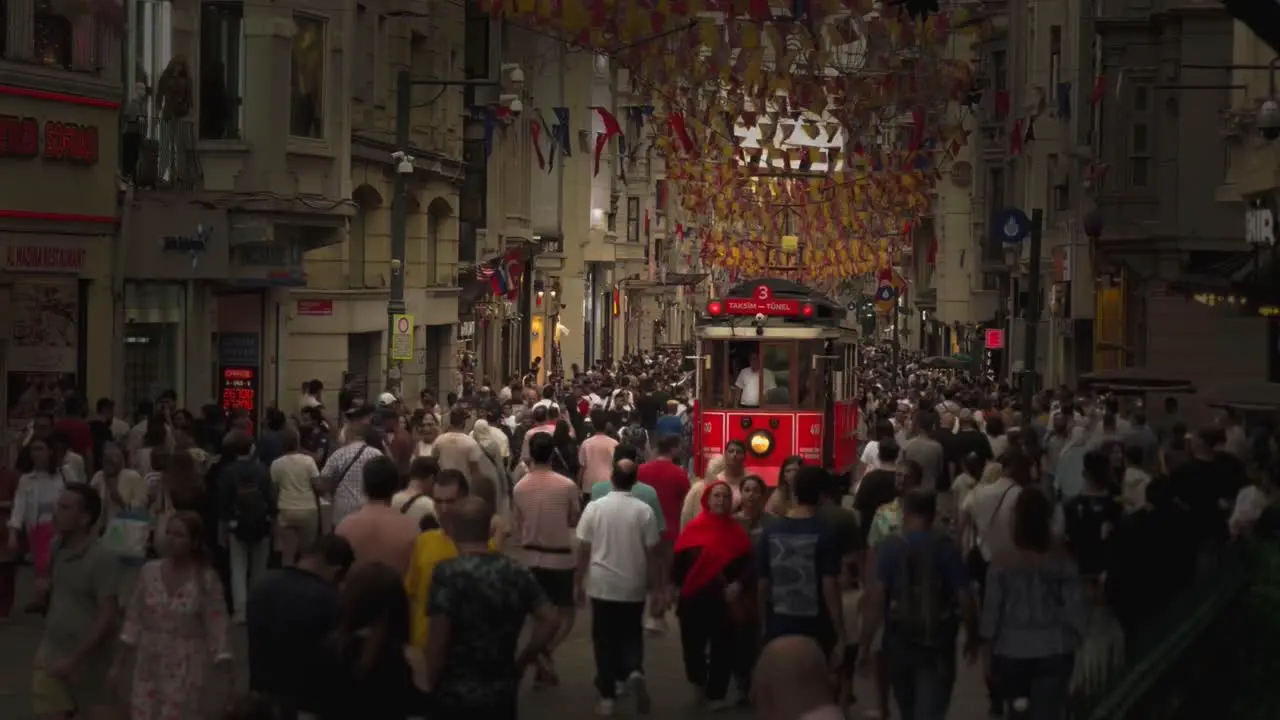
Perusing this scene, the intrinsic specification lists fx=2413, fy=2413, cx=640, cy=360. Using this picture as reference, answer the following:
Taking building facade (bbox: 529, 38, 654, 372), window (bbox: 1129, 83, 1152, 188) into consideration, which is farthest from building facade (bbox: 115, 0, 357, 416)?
building facade (bbox: 529, 38, 654, 372)

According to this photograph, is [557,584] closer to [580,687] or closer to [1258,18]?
[580,687]

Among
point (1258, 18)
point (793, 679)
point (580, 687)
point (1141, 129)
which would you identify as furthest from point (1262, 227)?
point (793, 679)

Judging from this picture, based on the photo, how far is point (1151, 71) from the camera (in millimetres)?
45219

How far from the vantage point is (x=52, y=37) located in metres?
30.2

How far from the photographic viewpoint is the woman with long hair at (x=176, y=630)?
11.8 metres

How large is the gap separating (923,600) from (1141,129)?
33501 mm

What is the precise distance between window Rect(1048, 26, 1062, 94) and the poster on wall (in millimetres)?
31656

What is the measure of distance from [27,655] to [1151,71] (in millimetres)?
31262

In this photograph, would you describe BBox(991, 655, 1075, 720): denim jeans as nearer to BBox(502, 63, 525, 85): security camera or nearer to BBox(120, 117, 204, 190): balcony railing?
BBox(120, 117, 204, 190): balcony railing

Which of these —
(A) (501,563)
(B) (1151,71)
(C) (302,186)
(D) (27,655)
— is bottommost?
(D) (27,655)

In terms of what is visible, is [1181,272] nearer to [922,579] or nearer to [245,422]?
[245,422]

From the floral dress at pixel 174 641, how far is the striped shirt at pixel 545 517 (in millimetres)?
5212

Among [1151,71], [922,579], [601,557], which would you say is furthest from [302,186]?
[922,579]

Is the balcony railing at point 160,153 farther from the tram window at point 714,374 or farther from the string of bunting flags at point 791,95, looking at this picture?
the tram window at point 714,374
